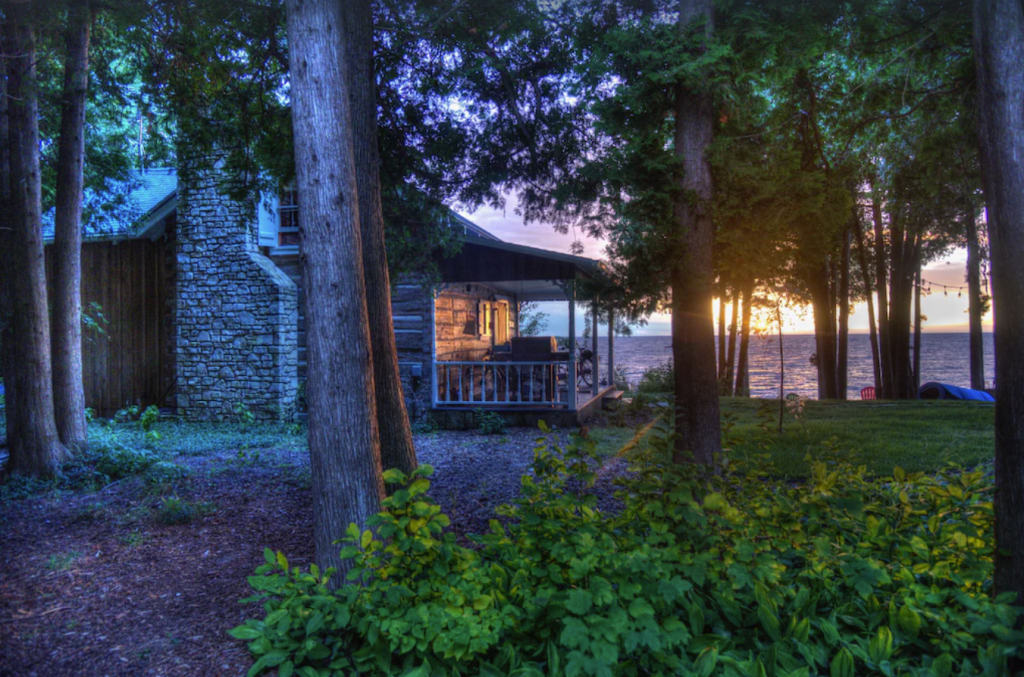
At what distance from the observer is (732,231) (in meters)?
5.11

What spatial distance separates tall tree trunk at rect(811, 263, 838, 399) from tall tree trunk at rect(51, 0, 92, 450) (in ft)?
42.7

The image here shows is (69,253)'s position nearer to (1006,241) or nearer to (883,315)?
(1006,241)

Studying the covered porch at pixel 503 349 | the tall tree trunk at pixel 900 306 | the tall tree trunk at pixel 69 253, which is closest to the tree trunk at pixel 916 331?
the tall tree trunk at pixel 900 306

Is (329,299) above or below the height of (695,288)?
below

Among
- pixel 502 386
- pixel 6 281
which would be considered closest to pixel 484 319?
pixel 502 386

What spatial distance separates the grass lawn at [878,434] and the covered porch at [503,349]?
1.43 metres

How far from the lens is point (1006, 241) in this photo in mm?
2590

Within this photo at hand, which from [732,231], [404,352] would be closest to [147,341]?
[404,352]

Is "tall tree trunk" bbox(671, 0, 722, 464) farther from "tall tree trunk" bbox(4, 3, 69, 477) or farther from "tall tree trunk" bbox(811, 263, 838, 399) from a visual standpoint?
"tall tree trunk" bbox(811, 263, 838, 399)

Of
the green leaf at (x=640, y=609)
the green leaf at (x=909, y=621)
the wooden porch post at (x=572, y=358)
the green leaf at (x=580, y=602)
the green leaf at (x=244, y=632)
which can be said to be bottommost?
the green leaf at (x=244, y=632)

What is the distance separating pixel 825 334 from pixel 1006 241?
12.4m

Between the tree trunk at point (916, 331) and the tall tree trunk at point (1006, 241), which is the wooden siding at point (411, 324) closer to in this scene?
the tall tree trunk at point (1006, 241)

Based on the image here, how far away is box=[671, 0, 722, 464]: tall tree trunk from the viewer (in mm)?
4953

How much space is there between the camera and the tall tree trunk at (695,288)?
195 inches
